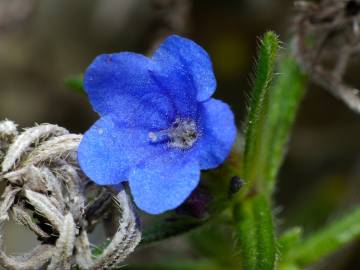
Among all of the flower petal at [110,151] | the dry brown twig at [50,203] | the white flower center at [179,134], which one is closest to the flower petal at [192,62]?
the white flower center at [179,134]

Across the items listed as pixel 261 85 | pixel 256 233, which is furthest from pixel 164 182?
pixel 256 233

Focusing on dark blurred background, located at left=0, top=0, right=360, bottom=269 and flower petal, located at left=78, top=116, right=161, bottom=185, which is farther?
dark blurred background, located at left=0, top=0, right=360, bottom=269

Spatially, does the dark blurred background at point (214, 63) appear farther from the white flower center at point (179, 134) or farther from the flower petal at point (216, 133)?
the flower petal at point (216, 133)

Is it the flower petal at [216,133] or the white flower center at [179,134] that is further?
the white flower center at [179,134]

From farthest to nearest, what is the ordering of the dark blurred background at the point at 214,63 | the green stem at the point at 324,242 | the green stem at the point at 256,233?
the dark blurred background at the point at 214,63
the green stem at the point at 324,242
the green stem at the point at 256,233

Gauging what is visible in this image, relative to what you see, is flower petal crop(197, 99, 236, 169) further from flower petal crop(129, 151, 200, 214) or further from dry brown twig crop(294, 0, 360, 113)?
dry brown twig crop(294, 0, 360, 113)

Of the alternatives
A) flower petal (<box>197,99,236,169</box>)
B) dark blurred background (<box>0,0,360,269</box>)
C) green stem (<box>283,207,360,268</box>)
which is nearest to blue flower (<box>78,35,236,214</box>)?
flower petal (<box>197,99,236,169</box>)

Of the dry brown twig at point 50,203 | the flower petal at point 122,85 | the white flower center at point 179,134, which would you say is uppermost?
the flower petal at point 122,85

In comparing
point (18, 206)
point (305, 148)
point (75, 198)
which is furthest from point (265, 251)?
point (305, 148)
